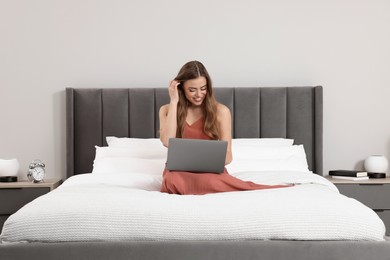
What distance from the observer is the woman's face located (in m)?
3.78

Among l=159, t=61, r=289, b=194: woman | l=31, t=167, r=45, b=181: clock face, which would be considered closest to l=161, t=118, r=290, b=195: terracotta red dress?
l=159, t=61, r=289, b=194: woman

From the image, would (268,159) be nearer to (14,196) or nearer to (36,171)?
(36,171)

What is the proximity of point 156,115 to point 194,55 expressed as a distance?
58 cm

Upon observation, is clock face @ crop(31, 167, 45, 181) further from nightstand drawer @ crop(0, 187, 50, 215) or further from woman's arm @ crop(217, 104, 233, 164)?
woman's arm @ crop(217, 104, 233, 164)

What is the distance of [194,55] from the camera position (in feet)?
16.0

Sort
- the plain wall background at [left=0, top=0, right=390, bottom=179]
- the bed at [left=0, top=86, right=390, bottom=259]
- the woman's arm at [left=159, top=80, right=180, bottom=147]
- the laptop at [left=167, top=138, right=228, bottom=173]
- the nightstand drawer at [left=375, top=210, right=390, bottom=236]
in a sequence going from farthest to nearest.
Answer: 1. the plain wall background at [left=0, top=0, right=390, bottom=179]
2. the nightstand drawer at [left=375, top=210, right=390, bottom=236]
3. the woman's arm at [left=159, top=80, right=180, bottom=147]
4. the laptop at [left=167, top=138, right=228, bottom=173]
5. the bed at [left=0, top=86, right=390, bottom=259]

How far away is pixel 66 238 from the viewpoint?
2525mm

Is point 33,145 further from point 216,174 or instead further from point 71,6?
point 216,174

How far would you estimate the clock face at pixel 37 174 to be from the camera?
4.54 meters

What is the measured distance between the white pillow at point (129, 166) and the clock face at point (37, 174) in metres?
0.54

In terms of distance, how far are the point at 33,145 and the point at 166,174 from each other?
1.85m

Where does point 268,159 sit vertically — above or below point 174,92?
below

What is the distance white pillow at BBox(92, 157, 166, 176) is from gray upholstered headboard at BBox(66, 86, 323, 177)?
512mm

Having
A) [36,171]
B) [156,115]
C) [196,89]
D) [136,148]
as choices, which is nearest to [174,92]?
[196,89]
